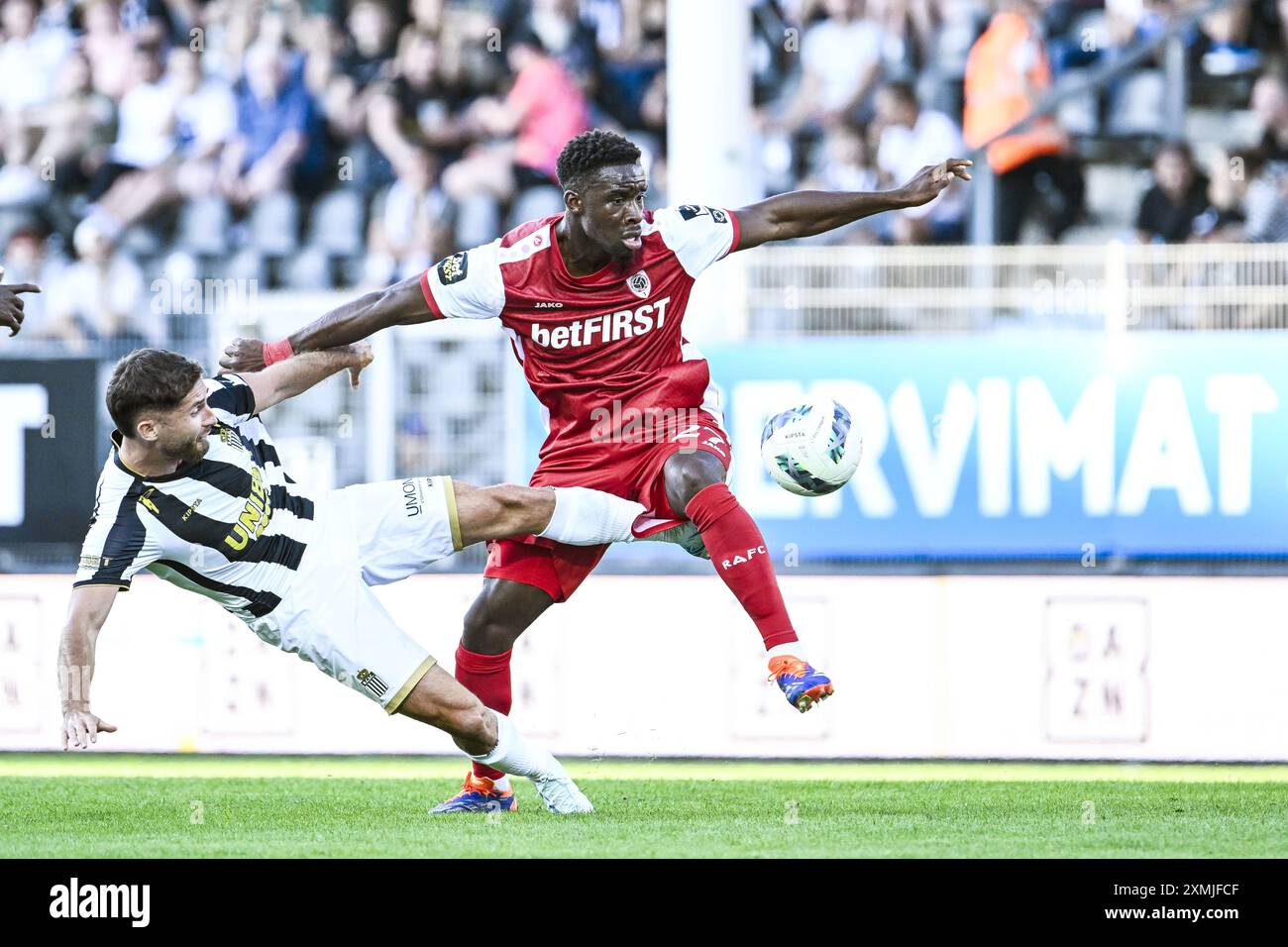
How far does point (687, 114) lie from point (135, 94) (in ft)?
17.0

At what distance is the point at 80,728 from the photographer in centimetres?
668

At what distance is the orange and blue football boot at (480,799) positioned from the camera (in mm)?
8148

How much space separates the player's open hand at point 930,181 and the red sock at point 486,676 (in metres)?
2.47

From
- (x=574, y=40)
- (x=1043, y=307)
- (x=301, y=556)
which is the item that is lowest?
(x=301, y=556)

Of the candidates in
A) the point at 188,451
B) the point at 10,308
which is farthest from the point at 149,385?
the point at 10,308

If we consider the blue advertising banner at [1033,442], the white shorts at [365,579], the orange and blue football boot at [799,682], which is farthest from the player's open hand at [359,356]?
the blue advertising banner at [1033,442]

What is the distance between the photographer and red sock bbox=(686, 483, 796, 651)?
25.0 feet

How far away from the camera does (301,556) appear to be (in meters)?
7.56

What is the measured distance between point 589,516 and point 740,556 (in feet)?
2.16

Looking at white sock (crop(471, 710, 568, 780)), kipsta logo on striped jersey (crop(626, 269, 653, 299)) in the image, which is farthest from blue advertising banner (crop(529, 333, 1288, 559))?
white sock (crop(471, 710, 568, 780))

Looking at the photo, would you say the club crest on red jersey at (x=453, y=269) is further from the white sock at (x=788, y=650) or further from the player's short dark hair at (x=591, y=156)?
the white sock at (x=788, y=650)

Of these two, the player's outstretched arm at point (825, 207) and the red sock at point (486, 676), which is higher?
the player's outstretched arm at point (825, 207)
